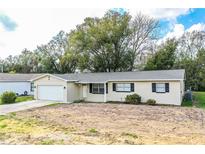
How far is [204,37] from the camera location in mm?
29750

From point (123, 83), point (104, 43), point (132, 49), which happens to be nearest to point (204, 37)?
point (132, 49)

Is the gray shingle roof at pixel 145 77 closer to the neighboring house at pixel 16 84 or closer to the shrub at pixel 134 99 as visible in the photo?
the shrub at pixel 134 99

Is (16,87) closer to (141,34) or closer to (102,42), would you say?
(102,42)

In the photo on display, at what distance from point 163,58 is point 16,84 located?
17208 millimetres

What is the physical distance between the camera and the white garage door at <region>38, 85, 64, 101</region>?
62.4 ft

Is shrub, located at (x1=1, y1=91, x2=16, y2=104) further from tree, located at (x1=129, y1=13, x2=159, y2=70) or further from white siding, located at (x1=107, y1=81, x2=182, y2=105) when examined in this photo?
tree, located at (x1=129, y1=13, x2=159, y2=70)

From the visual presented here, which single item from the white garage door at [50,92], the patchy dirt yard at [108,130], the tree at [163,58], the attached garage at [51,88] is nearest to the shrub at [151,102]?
the patchy dirt yard at [108,130]

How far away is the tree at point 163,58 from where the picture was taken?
1089 inches

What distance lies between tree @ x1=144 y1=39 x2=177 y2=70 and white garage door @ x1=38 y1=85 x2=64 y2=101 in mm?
12952

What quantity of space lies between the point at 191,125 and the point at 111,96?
9.64 m

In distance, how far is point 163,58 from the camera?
27609mm
